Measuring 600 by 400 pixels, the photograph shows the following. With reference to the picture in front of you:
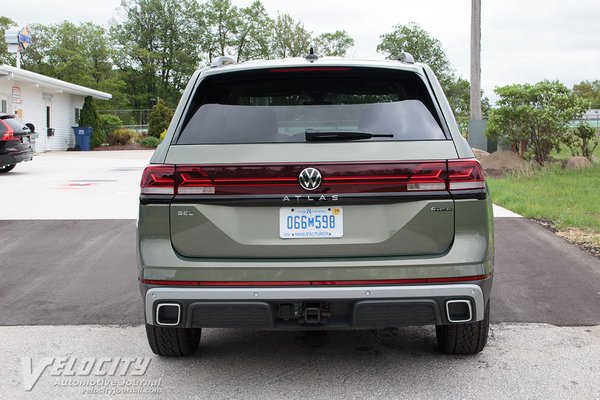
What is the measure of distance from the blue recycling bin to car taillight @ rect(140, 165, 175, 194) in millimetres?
33177

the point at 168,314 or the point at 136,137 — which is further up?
the point at 136,137

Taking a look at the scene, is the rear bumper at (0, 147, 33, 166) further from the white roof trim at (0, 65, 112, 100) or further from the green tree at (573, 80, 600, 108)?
the green tree at (573, 80, 600, 108)

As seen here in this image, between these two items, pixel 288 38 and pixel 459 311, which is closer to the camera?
pixel 459 311

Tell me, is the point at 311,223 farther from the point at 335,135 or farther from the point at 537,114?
the point at 537,114

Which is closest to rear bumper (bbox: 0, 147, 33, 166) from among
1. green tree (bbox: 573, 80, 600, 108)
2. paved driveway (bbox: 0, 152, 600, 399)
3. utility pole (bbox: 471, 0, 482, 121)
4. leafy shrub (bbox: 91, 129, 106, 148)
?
paved driveway (bbox: 0, 152, 600, 399)

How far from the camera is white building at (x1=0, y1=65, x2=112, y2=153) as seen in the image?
28.7m

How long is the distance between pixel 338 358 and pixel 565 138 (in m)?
12.4

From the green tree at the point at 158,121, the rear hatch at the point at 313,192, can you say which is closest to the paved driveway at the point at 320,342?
the rear hatch at the point at 313,192

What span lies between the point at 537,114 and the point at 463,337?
11794mm

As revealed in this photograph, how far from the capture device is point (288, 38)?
242 ft

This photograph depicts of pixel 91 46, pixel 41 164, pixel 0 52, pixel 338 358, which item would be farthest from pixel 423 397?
pixel 0 52

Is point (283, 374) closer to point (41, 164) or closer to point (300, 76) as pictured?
point (300, 76)

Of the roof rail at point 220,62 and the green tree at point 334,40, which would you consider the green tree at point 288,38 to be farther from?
the roof rail at point 220,62

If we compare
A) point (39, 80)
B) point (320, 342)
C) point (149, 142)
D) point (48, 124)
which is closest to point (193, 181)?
point (320, 342)
